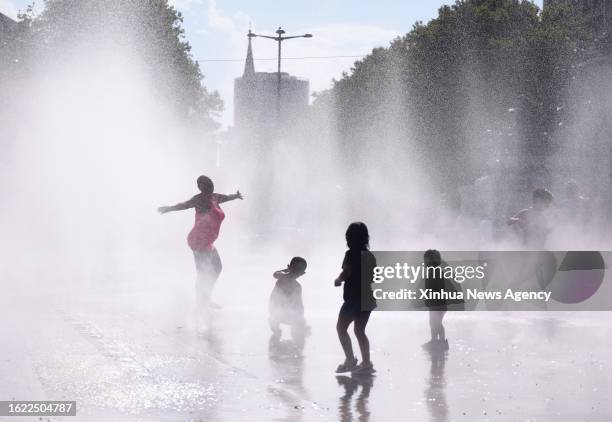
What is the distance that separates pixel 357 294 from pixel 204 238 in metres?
4.69

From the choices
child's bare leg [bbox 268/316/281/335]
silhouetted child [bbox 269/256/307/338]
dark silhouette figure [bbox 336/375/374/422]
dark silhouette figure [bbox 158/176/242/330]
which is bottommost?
dark silhouette figure [bbox 336/375/374/422]

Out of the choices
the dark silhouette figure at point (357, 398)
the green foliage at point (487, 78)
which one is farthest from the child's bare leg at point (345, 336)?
the green foliage at point (487, 78)

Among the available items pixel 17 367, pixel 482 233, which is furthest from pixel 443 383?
pixel 482 233

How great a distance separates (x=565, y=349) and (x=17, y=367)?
15.8 feet

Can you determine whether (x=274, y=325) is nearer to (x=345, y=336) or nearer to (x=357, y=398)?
(x=345, y=336)

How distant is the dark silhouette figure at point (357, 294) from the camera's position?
9281mm

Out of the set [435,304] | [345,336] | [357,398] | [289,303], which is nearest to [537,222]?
[435,304]

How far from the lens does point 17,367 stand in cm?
912

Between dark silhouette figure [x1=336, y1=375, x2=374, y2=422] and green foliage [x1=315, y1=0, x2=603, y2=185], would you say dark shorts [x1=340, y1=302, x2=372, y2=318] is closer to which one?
dark silhouette figure [x1=336, y1=375, x2=374, y2=422]

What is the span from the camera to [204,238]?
544 inches

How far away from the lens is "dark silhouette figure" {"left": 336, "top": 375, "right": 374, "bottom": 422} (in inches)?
290

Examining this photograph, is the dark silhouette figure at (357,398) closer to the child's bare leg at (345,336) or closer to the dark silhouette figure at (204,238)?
the child's bare leg at (345,336)

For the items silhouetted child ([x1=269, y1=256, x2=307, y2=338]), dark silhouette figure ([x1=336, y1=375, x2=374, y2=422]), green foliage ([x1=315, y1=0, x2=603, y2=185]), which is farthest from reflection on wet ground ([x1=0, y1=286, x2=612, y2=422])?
green foliage ([x1=315, y1=0, x2=603, y2=185])

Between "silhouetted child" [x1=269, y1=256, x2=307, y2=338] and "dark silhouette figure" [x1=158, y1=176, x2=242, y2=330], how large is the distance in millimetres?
1968
